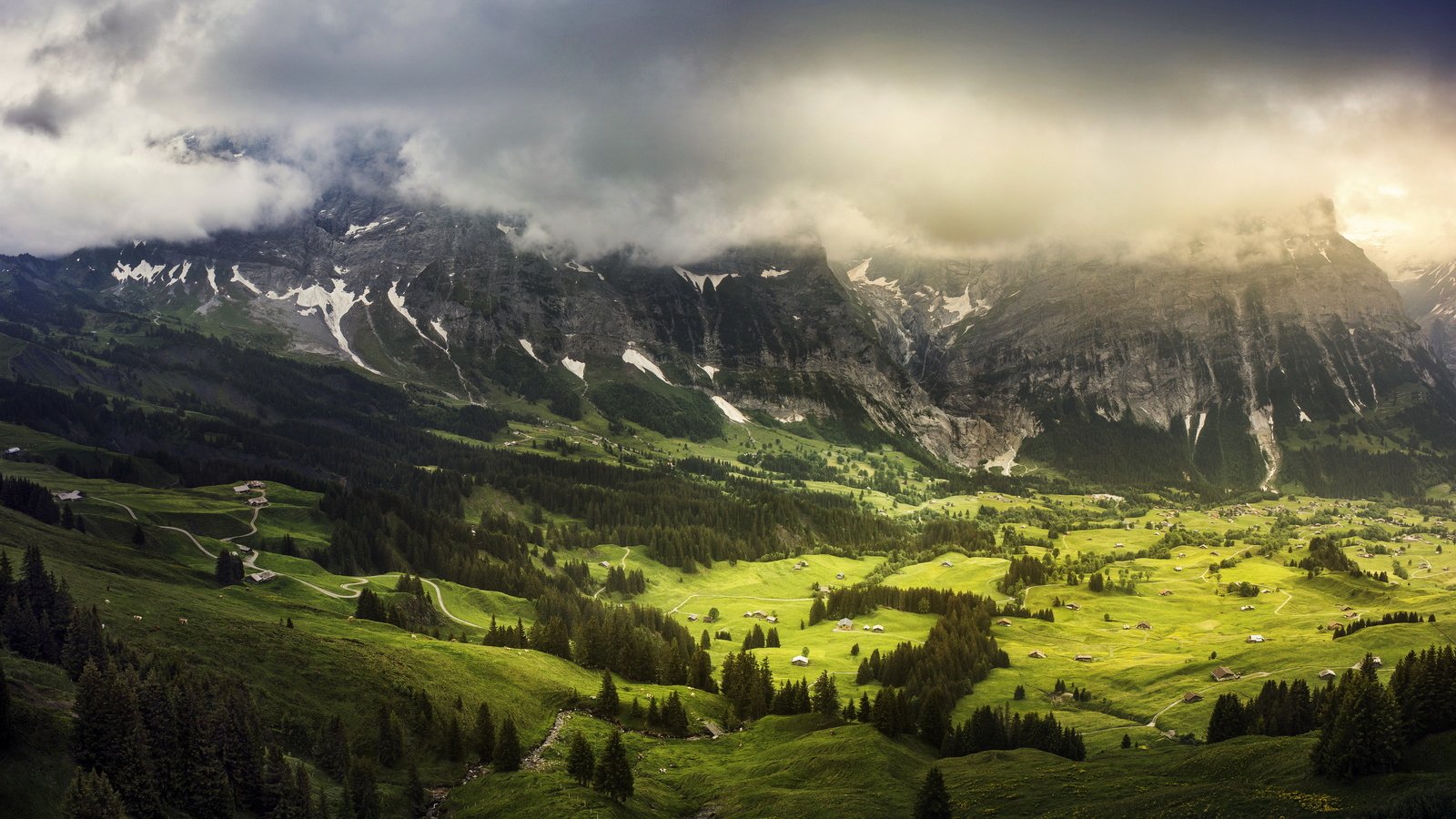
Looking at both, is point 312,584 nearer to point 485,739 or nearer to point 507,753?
point 485,739

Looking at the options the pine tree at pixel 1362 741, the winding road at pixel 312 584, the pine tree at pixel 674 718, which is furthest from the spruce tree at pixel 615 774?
the winding road at pixel 312 584

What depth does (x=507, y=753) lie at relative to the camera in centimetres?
8500

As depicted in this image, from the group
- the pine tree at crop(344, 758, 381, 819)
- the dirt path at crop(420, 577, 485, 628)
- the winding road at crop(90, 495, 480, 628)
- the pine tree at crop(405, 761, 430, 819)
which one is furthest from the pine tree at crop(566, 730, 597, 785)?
the dirt path at crop(420, 577, 485, 628)

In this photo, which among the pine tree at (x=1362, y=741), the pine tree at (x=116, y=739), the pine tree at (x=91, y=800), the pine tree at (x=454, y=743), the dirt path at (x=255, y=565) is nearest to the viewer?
the pine tree at (x=91, y=800)

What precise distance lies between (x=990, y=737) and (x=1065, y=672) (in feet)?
166

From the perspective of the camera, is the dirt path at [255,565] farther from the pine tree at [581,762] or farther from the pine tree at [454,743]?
the pine tree at [581,762]

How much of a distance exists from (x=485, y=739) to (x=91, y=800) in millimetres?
44502

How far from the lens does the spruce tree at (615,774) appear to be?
249 feet

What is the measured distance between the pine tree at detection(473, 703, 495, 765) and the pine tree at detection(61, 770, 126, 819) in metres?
41.1

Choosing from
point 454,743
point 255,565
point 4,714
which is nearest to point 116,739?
point 4,714

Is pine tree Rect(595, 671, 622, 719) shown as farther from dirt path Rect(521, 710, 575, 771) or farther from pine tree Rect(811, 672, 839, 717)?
pine tree Rect(811, 672, 839, 717)

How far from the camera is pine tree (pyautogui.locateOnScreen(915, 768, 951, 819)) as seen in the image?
222ft

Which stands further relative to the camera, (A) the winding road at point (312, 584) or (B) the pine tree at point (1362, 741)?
(A) the winding road at point (312, 584)

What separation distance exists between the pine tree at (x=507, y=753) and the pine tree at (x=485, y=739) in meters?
3.42
